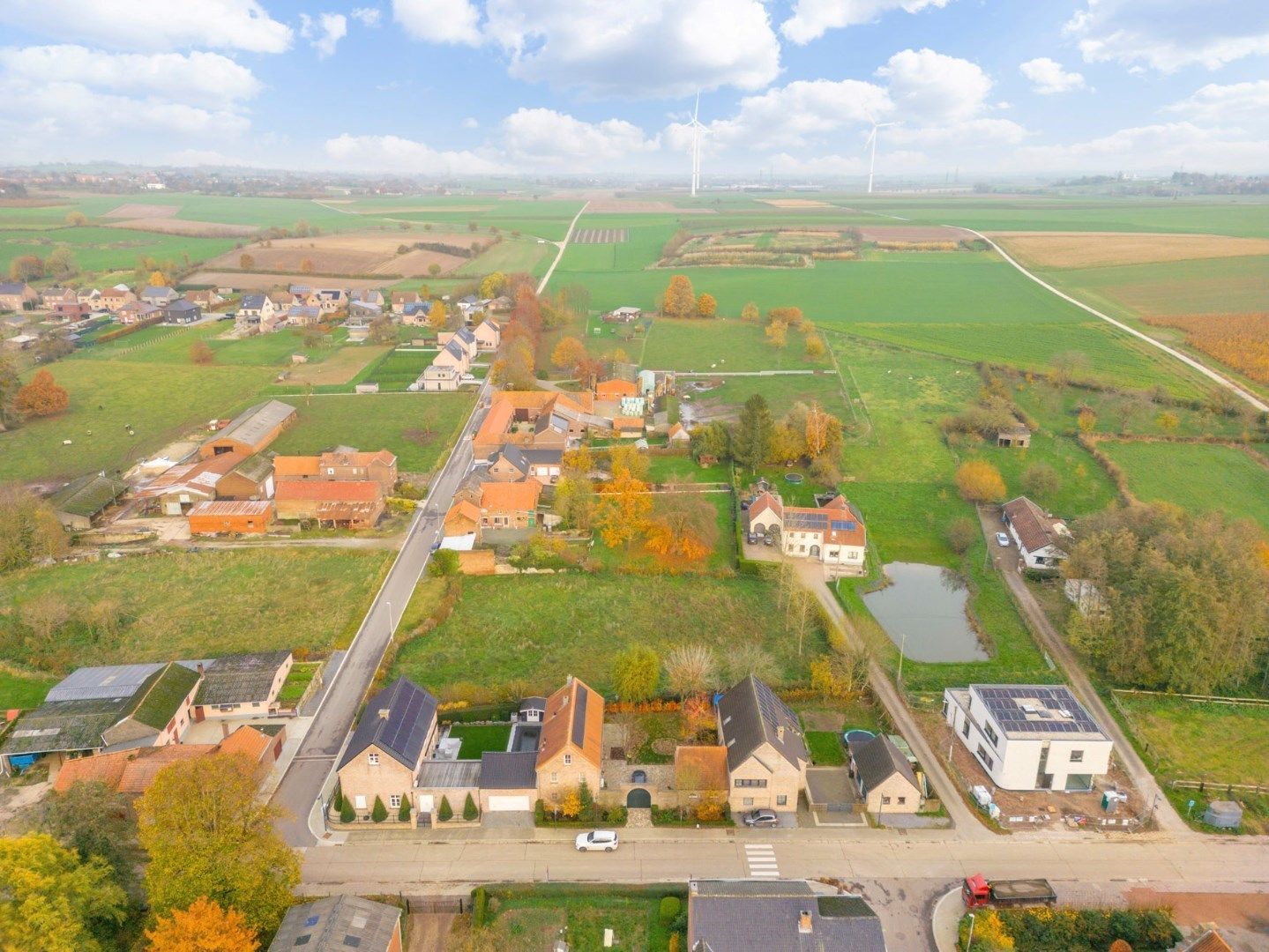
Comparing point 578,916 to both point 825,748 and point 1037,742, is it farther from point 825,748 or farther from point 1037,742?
point 1037,742

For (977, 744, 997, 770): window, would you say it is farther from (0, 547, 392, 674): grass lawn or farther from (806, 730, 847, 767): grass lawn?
(0, 547, 392, 674): grass lawn

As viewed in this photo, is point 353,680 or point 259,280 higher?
point 259,280

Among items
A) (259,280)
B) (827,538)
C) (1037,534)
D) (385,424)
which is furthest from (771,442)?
(259,280)

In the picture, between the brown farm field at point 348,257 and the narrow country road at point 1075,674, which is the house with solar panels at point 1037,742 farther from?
the brown farm field at point 348,257

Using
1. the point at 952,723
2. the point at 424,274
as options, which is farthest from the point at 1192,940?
the point at 424,274

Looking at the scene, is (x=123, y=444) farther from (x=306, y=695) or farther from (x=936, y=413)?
(x=936, y=413)

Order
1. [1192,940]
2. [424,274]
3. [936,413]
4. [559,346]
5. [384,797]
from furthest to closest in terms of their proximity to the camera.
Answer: [424,274], [559,346], [936,413], [384,797], [1192,940]
